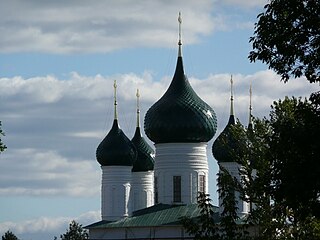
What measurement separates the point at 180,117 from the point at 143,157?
570cm

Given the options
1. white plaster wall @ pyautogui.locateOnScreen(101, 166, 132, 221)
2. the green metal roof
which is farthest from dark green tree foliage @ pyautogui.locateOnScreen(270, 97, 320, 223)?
white plaster wall @ pyautogui.locateOnScreen(101, 166, 132, 221)

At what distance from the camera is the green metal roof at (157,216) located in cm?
5794

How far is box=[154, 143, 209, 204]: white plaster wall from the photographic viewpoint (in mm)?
59906

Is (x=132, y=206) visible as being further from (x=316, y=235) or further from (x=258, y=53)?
(x=258, y=53)

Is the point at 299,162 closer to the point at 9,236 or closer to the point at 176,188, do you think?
the point at 176,188

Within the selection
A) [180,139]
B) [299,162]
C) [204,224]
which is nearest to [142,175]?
[180,139]

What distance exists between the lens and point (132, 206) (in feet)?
210

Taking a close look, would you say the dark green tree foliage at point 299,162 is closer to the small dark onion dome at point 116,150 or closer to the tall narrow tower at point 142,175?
the small dark onion dome at point 116,150

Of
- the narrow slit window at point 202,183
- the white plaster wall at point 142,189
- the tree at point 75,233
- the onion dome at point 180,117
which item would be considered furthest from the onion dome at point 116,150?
the tree at point 75,233

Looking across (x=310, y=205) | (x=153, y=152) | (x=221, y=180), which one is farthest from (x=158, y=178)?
(x=310, y=205)

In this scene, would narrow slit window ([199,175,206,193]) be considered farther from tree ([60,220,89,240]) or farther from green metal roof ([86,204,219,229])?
tree ([60,220,89,240])

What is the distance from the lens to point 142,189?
217 ft

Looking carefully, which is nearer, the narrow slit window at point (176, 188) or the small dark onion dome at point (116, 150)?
the narrow slit window at point (176, 188)

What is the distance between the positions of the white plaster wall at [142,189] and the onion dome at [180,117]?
5060 mm
